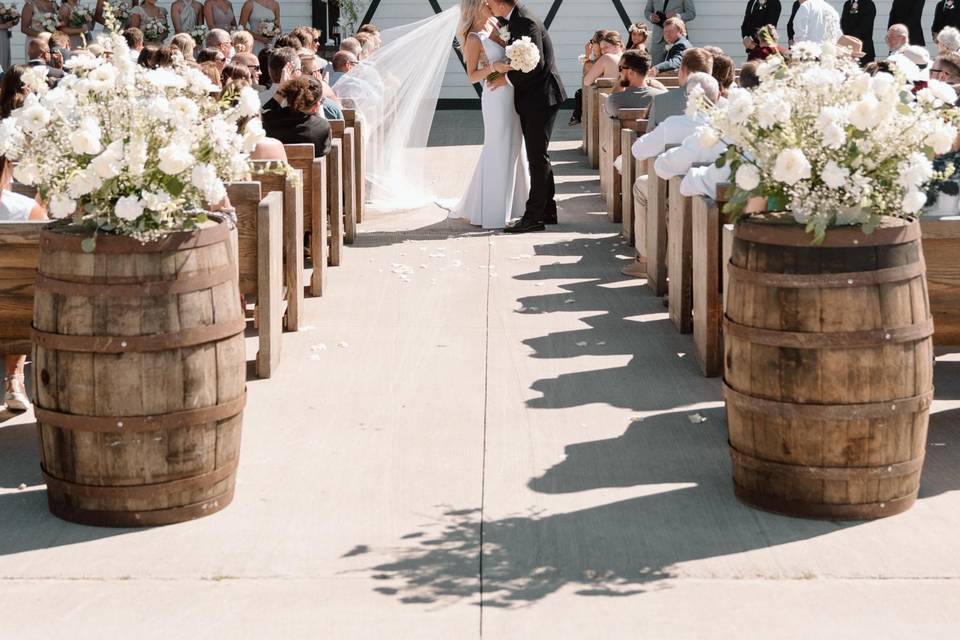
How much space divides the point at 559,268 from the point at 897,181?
5.21 meters

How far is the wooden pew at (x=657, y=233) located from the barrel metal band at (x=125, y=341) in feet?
14.4

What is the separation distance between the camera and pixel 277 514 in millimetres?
5281

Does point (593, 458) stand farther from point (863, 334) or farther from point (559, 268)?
point (559, 268)

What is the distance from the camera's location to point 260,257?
7207mm

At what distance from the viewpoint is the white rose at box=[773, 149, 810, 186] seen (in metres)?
4.86

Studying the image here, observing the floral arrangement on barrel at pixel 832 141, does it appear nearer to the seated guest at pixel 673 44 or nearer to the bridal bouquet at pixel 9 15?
the seated guest at pixel 673 44

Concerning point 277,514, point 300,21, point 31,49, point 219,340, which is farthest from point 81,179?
point 300,21

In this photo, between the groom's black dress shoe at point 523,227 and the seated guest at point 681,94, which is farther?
the groom's black dress shoe at point 523,227

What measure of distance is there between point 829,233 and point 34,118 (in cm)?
278

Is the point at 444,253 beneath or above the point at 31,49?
beneath

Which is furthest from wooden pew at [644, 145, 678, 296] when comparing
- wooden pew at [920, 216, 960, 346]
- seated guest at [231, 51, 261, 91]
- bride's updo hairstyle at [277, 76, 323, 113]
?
seated guest at [231, 51, 261, 91]

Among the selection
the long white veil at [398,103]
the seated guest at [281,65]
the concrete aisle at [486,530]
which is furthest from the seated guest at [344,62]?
the concrete aisle at [486,530]

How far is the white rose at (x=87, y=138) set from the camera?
16.0 feet

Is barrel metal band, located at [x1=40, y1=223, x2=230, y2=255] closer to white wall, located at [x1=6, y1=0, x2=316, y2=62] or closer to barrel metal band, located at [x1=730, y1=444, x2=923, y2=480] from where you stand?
barrel metal band, located at [x1=730, y1=444, x2=923, y2=480]
